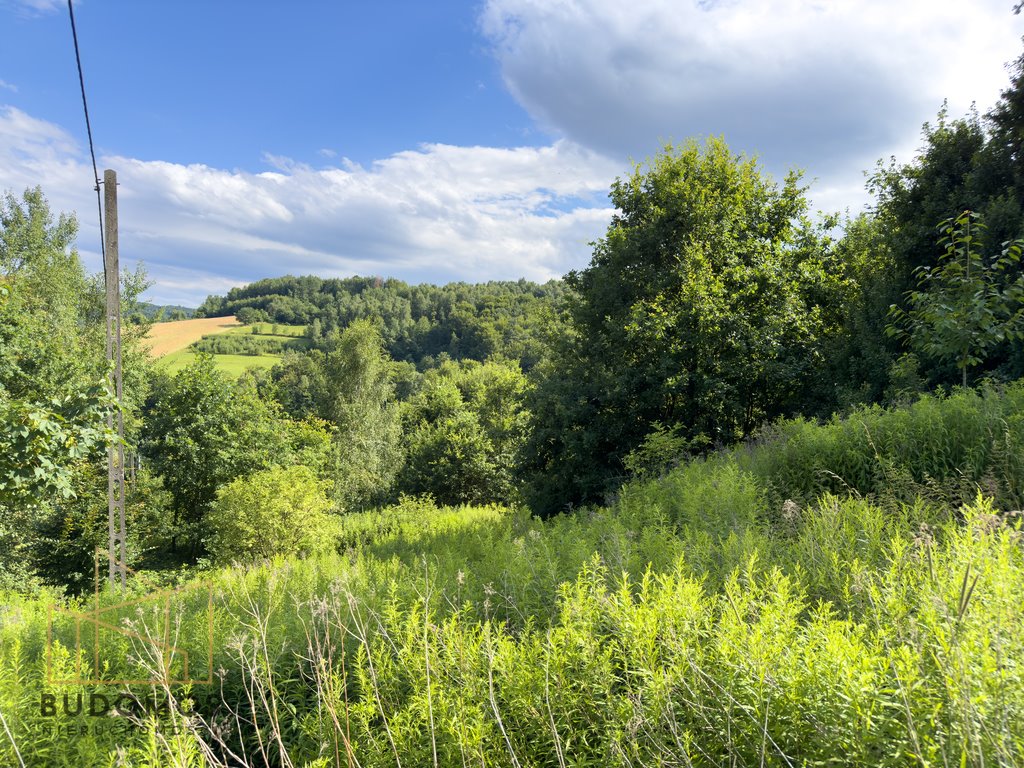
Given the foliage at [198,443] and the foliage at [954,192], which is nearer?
the foliage at [954,192]

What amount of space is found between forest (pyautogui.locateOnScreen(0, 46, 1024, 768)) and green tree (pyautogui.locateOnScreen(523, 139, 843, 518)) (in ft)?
0.31

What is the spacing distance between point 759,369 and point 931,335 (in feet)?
18.0

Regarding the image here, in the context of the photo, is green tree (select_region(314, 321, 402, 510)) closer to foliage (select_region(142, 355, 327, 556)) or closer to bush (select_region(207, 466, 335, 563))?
foliage (select_region(142, 355, 327, 556))

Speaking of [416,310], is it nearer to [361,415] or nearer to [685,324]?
[361,415]

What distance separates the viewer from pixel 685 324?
41.0ft

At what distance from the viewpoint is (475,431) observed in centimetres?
3117

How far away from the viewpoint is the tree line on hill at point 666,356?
24.0 feet

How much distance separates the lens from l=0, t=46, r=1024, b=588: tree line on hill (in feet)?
24.0

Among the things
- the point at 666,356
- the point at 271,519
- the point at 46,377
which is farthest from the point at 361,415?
the point at 666,356

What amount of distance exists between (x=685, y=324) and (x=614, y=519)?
844 cm

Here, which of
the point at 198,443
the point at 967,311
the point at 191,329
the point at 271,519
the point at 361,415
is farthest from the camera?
the point at 191,329

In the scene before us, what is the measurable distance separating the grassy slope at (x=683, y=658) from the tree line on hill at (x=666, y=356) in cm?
397

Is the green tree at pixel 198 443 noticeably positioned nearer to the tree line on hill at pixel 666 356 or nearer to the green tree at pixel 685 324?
the tree line on hill at pixel 666 356

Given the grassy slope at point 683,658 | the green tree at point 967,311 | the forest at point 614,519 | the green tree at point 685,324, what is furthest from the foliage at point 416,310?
the grassy slope at point 683,658
